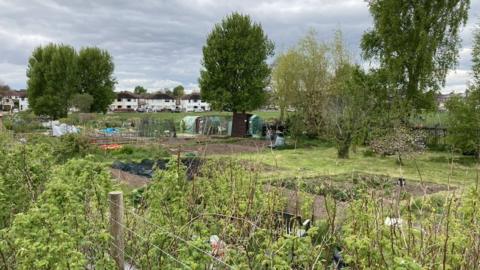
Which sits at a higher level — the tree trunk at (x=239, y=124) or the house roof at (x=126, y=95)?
the house roof at (x=126, y=95)

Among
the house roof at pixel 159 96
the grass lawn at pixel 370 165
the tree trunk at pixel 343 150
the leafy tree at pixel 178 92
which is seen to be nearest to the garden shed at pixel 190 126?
the grass lawn at pixel 370 165

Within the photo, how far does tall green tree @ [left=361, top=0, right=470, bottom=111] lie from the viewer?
20531mm

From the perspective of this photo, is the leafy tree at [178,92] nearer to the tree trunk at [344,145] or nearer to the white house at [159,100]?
the white house at [159,100]

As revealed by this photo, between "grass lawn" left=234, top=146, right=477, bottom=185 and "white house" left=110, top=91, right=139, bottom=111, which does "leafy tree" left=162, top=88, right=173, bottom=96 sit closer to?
"white house" left=110, top=91, right=139, bottom=111

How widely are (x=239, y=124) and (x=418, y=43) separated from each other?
11286mm

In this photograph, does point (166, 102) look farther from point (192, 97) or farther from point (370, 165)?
point (370, 165)

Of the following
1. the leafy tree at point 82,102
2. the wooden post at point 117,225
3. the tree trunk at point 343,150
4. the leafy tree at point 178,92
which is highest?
the leafy tree at point 178,92

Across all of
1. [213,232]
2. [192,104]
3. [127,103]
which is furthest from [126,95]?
[213,232]

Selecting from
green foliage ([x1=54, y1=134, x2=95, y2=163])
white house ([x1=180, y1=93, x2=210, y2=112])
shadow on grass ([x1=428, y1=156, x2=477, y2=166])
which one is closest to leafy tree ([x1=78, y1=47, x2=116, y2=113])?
green foliage ([x1=54, y1=134, x2=95, y2=163])

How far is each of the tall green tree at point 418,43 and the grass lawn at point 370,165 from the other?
4.17m

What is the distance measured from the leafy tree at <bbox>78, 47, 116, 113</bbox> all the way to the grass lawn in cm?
2910

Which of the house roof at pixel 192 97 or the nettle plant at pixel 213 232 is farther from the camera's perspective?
the house roof at pixel 192 97

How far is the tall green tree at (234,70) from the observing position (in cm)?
2597

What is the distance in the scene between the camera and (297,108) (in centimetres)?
2520
